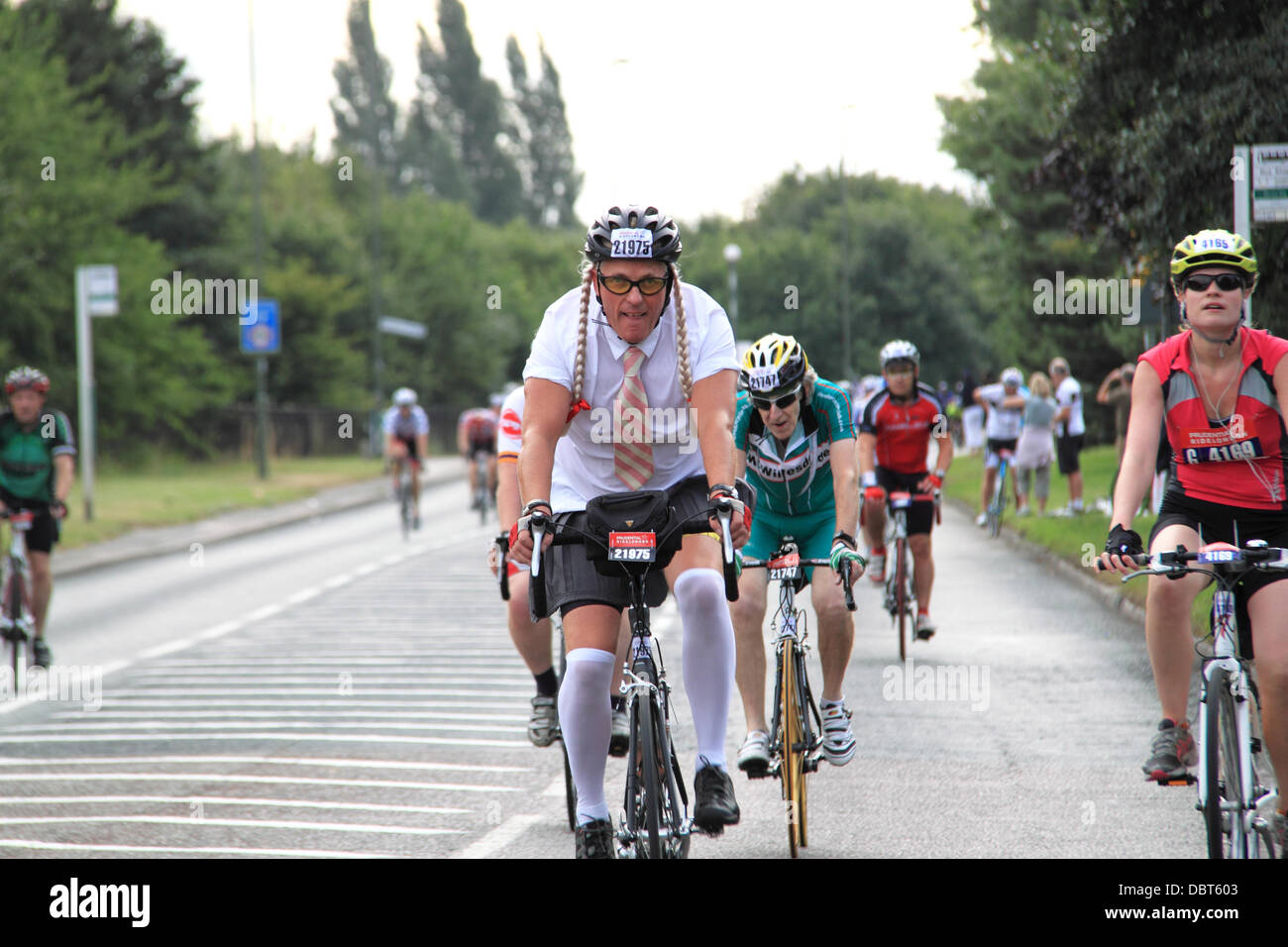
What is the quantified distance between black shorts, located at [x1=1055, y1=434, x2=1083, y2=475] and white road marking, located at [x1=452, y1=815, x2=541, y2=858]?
16.1m

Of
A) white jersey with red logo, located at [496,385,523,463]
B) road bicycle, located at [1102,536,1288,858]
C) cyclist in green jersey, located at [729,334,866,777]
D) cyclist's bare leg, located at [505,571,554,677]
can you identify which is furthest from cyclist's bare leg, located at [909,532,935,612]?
road bicycle, located at [1102,536,1288,858]

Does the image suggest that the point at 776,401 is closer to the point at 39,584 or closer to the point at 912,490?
the point at 912,490

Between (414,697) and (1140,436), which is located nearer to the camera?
(1140,436)

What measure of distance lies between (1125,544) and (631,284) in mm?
1684

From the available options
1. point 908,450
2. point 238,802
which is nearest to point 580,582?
point 238,802

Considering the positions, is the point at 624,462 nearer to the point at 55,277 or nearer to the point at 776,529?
the point at 776,529

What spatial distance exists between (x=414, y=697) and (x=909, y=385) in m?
4.01

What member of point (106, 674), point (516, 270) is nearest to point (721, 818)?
point (106, 674)

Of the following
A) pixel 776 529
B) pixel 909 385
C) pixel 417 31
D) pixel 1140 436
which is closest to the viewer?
pixel 1140 436

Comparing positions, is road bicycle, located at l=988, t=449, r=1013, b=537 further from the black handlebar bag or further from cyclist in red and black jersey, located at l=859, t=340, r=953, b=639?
the black handlebar bag

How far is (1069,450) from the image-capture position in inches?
859

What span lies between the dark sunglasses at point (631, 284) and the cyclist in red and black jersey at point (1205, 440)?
5.12 feet

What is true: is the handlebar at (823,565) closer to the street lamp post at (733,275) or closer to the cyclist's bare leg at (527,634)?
the cyclist's bare leg at (527,634)
